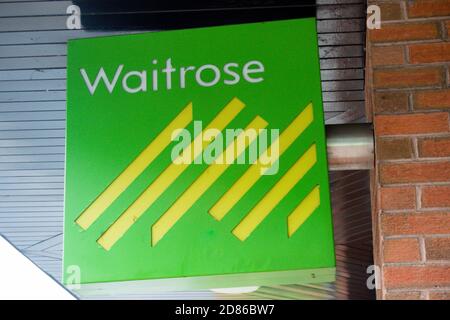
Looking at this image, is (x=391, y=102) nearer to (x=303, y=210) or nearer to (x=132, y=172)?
(x=303, y=210)

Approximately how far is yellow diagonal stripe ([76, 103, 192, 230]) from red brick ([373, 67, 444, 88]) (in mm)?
734

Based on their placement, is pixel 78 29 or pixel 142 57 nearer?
pixel 142 57

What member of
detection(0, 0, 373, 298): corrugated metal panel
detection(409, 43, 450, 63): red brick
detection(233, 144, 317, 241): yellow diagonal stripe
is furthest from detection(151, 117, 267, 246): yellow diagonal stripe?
detection(0, 0, 373, 298): corrugated metal panel

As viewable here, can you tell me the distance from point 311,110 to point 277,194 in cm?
33

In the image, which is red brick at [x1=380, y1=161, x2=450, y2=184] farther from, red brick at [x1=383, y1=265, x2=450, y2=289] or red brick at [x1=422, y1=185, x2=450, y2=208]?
red brick at [x1=383, y1=265, x2=450, y2=289]

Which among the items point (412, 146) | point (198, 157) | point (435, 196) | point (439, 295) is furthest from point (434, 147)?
point (198, 157)

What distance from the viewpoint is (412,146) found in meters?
2.52

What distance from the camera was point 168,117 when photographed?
2473 millimetres

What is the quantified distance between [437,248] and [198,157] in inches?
34.4

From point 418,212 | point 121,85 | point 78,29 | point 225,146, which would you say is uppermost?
point 78,29

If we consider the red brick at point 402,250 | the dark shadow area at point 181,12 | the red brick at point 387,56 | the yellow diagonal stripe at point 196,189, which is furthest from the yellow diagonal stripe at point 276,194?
the dark shadow area at point 181,12

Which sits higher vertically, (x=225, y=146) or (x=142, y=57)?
(x=142, y=57)
